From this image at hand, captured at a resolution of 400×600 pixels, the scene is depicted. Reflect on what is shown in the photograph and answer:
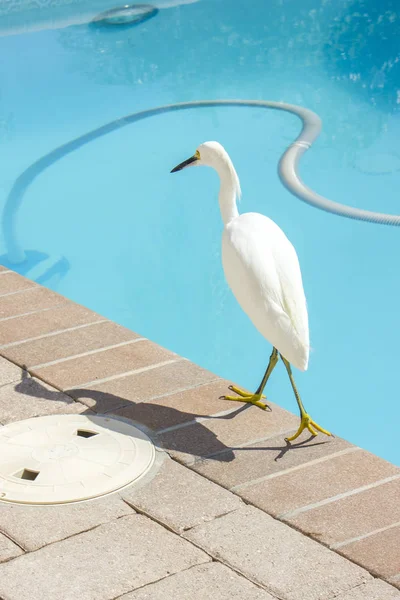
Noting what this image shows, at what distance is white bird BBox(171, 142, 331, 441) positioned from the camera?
2631mm

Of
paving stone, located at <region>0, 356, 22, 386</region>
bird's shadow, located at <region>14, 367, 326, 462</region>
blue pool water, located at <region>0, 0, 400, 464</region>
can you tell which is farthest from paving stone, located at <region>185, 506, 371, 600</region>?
blue pool water, located at <region>0, 0, 400, 464</region>

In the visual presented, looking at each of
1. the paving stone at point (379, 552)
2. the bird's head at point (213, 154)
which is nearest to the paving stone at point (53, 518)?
the paving stone at point (379, 552)

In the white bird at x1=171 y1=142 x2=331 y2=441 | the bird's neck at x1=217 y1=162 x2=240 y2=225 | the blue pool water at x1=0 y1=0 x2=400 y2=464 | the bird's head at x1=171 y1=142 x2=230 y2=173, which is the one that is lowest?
the blue pool water at x1=0 y1=0 x2=400 y2=464

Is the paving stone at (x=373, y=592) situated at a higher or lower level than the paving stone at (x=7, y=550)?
lower

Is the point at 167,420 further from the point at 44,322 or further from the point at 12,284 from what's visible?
the point at 12,284

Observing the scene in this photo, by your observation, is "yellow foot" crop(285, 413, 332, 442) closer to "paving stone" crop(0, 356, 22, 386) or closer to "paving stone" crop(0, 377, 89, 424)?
"paving stone" crop(0, 377, 89, 424)

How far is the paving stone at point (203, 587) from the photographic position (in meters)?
1.97

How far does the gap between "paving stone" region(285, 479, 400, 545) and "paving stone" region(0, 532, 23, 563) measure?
2.37 ft

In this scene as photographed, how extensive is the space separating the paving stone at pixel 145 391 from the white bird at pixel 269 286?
230 mm

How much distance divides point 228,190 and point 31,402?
1.02 metres

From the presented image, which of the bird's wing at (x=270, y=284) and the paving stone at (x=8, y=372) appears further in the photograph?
the paving stone at (x=8, y=372)

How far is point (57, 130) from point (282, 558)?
5.90 metres

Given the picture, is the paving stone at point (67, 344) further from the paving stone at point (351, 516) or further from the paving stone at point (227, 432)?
the paving stone at point (351, 516)

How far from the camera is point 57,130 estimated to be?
742cm
